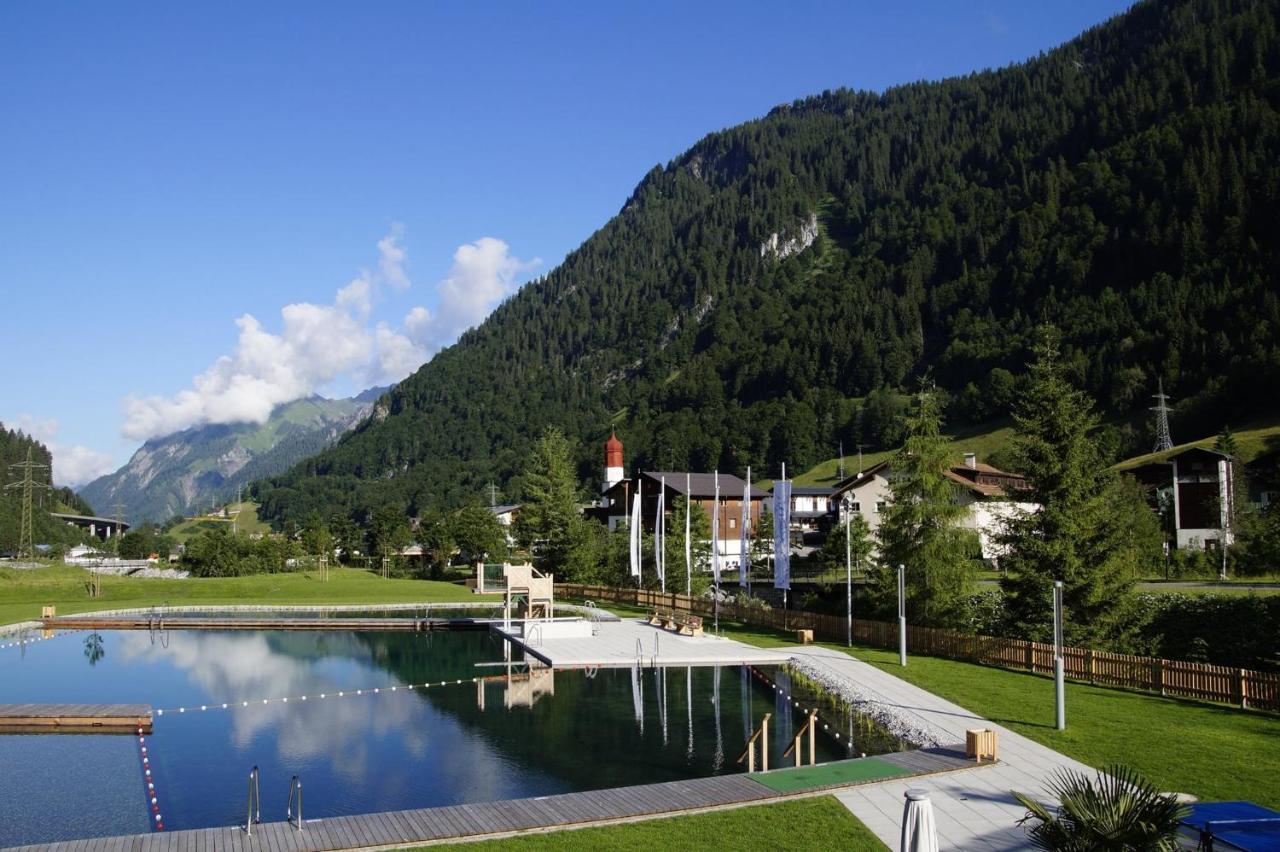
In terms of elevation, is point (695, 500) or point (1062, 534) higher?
point (695, 500)

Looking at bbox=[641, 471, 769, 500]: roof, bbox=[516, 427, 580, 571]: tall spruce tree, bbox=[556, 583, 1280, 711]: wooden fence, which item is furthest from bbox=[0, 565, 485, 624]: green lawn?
bbox=[556, 583, 1280, 711]: wooden fence

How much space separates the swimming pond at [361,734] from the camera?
2019 centimetres

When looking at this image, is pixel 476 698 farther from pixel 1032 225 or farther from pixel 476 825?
pixel 1032 225

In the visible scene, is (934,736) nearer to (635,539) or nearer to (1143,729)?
(1143,729)

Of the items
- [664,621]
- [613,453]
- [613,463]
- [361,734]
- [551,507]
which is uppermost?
[613,453]

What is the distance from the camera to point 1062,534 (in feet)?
112

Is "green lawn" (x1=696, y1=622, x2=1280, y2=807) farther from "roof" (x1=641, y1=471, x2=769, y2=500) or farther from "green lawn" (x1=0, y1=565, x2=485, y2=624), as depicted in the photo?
"roof" (x1=641, y1=471, x2=769, y2=500)

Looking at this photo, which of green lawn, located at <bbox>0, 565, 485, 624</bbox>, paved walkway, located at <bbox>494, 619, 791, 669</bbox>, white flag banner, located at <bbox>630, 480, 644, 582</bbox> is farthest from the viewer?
green lawn, located at <bbox>0, 565, 485, 624</bbox>

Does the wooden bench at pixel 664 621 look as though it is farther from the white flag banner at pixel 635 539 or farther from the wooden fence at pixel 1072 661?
the white flag banner at pixel 635 539

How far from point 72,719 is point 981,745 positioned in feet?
79.4

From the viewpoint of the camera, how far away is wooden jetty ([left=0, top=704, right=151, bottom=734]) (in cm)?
2645

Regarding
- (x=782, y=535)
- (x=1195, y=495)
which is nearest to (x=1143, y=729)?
(x=782, y=535)

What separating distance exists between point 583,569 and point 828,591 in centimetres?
2016

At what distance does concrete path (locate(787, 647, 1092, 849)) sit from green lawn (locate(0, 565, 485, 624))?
4503 centimetres
